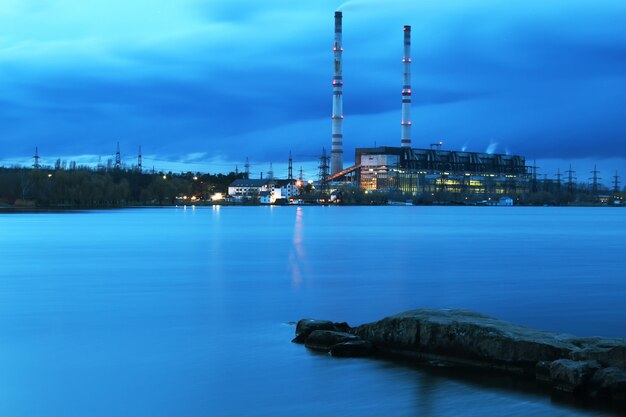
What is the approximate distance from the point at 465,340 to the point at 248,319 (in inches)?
222

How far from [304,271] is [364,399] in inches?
650

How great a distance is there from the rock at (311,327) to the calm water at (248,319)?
1.30 feet

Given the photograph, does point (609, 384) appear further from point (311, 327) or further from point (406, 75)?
point (406, 75)

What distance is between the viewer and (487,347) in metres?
11.0

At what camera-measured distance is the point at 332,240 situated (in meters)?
46.0

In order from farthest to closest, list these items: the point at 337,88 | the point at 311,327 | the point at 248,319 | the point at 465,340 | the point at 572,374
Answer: the point at 337,88
the point at 248,319
the point at 311,327
the point at 465,340
the point at 572,374

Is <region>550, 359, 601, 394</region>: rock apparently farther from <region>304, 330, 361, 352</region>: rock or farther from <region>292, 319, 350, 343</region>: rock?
<region>292, 319, 350, 343</region>: rock

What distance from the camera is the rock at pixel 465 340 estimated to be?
35.2 feet

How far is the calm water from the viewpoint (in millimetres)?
9484

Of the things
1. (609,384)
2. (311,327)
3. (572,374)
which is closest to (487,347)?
(572,374)

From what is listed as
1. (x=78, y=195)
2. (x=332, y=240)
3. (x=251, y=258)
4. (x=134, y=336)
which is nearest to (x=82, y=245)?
(x=251, y=258)

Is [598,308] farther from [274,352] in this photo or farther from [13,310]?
[13,310]

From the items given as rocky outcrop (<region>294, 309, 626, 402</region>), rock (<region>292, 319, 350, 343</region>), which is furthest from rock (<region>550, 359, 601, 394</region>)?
rock (<region>292, 319, 350, 343</region>)

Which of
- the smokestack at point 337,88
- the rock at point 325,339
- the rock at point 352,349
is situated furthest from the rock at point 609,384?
the smokestack at point 337,88
